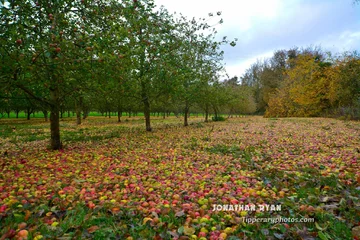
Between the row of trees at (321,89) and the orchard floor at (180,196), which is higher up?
the row of trees at (321,89)

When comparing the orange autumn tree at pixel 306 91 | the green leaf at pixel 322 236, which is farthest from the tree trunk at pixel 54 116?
the orange autumn tree at pixel 306 91

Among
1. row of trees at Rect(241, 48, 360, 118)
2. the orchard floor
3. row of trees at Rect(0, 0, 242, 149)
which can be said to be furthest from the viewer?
row of trees at Rect(241, 48, 360, 118)

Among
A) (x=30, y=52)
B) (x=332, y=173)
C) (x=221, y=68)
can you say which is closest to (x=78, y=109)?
(x=221, y=68)

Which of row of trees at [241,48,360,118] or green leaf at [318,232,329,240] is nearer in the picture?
green leaf at [318,232,329,240]

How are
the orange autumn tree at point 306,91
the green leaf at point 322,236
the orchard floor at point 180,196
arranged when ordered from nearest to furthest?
the green leaf at point 322,236, the orchard floor at point 180,196, the orange autumn tree at point 306,91

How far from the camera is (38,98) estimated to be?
22.2 ft

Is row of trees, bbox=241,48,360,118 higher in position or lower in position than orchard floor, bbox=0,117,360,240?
higher

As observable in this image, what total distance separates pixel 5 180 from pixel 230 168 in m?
4.87

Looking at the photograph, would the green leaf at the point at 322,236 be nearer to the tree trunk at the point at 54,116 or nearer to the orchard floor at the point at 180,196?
the orchard floor at the point at 180,196

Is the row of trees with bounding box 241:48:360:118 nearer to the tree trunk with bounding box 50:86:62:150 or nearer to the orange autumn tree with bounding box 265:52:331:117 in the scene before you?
the orange autumn tree with bounding box 265:52:331:117

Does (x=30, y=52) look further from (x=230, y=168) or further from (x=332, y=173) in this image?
(x=332, y=173)

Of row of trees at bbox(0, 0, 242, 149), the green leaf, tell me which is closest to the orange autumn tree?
row of trees at bbox(0, 0, 242, 149)

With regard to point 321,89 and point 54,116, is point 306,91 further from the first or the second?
point 54,116

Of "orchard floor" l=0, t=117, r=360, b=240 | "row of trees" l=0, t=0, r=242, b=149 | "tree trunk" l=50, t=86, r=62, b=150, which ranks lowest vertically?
"orchard floor" l=0, t=117, r=360, b=240
